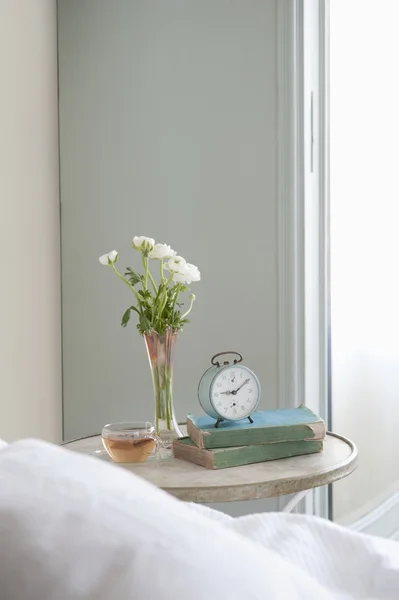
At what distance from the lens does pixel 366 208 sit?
2266 mm

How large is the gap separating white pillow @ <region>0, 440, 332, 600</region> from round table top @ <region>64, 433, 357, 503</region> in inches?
34.7

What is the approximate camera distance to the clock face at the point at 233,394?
138cm

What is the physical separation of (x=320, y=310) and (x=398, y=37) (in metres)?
0.97

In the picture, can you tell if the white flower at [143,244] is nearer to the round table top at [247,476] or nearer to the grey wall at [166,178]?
the round table top at [247,476]

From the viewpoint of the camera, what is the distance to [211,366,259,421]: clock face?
4.53 feet

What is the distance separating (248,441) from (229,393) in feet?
0.35

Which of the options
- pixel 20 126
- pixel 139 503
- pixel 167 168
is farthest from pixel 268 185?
pixel 139 503

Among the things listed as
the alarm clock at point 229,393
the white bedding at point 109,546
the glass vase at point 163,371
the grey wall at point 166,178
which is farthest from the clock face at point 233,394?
the white bedding at point 109,546

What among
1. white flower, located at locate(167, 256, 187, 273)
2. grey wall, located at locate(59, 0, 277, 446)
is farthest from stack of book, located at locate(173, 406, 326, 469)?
grey wall, located at locate(59, 0, 277, 446)

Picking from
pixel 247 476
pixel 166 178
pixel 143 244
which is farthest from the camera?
pixel 166 178

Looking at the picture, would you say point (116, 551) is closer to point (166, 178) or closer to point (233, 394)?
point (233, 394)

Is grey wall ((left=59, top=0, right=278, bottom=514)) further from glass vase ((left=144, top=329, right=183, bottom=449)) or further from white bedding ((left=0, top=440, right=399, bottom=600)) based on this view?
white bedding ((left=0, top=440, right=399, bottom=600))

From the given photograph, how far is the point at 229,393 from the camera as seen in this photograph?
1392 millimetres

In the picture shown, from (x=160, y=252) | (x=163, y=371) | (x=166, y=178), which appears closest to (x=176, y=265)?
(x=160, y=252)
